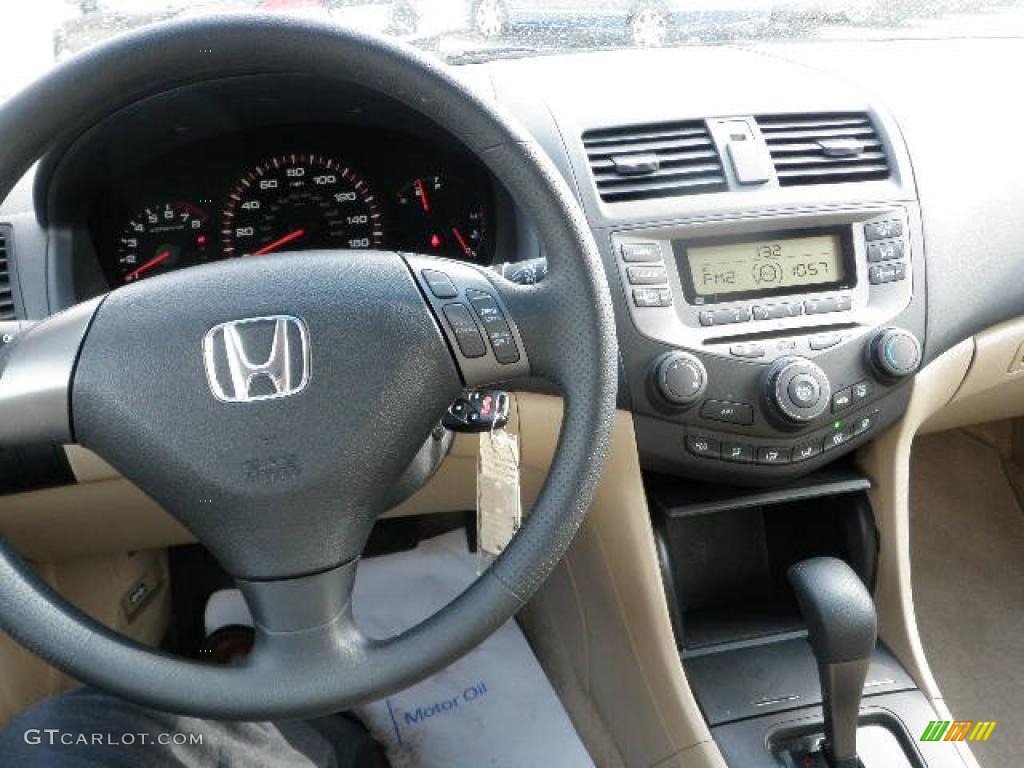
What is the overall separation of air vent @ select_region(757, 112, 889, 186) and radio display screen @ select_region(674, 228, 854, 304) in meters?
0.07

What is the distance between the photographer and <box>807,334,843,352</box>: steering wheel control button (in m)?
1.20

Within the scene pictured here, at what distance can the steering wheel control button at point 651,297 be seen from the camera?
1.16 m

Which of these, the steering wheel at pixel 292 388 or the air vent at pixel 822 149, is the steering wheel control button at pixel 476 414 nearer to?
the steering wheel at pixel 292 388

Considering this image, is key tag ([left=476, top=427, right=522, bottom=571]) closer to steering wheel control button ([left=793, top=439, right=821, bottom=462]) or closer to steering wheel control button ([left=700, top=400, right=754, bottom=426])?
steering wheel control button ([left=700, top=400, right=754, bottom=426])

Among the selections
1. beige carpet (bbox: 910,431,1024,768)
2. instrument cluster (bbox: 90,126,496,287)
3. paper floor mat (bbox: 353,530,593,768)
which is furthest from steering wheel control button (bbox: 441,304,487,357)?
beige carpet (bbox: 910,431,1024,768)

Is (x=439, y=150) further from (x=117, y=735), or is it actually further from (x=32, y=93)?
(x=117, y=735)

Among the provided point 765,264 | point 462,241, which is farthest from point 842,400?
point 462,241

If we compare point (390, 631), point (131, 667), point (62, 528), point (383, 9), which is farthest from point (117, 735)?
point (383, 9)

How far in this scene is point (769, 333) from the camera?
1196mm

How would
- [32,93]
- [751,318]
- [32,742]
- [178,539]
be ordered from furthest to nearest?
[178,539] < [751,318] < [32,742] < [32,93]

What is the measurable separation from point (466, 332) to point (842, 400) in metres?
0.56

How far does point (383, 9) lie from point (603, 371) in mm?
645

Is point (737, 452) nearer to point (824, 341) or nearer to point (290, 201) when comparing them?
point (824, 341)

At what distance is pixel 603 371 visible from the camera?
815mm
